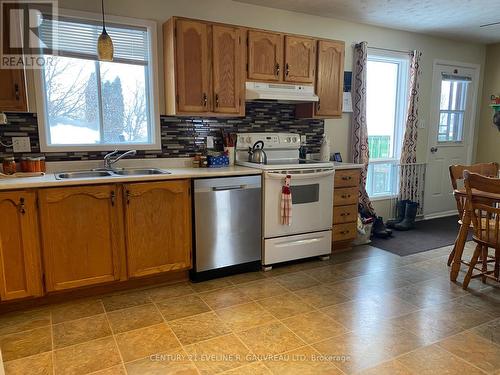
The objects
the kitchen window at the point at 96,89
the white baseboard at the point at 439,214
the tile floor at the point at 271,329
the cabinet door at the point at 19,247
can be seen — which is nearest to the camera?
the tile floor at the point at 271,329

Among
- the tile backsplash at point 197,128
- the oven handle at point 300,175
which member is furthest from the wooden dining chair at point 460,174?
the tile backsplash at point 197,128

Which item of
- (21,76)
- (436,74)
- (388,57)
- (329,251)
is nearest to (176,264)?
(329,251)

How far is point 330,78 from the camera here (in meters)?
3.75

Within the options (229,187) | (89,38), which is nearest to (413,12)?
(229,187)

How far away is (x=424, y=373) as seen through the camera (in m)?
1.89

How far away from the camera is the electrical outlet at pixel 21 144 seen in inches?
111

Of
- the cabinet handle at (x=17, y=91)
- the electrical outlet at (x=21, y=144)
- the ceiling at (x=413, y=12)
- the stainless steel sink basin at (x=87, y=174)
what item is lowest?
the stainless steel sink basin at (x=87, y=174)

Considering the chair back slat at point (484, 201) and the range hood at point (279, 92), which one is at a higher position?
the range hood at point (279, 92)

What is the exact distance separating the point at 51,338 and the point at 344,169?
279 centimetres

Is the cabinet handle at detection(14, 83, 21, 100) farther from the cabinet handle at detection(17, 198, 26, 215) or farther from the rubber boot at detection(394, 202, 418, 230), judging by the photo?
the rubber boot at detection(394, 202, 418, 230)

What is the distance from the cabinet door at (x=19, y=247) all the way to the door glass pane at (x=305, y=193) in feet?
6.57

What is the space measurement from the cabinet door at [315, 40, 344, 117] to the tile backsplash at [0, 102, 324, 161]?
0.34m

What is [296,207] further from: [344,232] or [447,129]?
[447,129]

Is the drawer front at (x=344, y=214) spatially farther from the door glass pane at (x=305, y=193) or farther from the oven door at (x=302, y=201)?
the door glass pane at (x=305, y=193)
